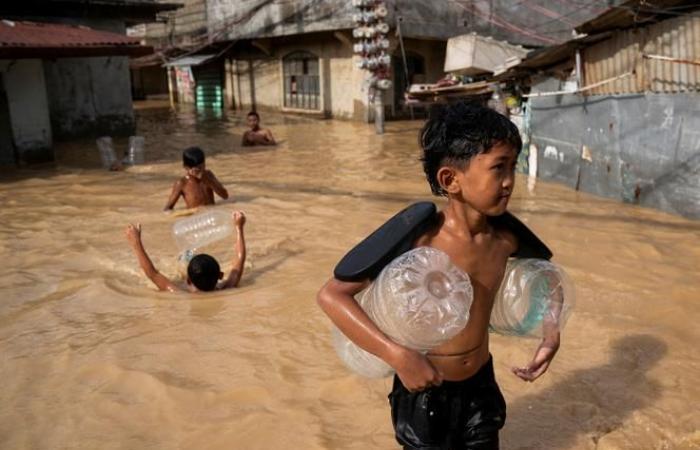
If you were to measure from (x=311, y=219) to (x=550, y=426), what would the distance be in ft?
15.4

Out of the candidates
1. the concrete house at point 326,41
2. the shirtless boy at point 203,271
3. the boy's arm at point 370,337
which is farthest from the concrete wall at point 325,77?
the boy's arm at point 370,337

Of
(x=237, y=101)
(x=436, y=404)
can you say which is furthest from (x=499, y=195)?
(x=237, y=101)

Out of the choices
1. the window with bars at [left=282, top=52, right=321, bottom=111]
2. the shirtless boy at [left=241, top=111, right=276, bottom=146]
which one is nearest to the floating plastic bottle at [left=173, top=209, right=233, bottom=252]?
the shirtless boy at [left=241, top=111, right=276, bottom=146]

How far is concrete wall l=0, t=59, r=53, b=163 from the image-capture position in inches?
427

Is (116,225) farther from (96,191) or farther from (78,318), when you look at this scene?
(78,318)

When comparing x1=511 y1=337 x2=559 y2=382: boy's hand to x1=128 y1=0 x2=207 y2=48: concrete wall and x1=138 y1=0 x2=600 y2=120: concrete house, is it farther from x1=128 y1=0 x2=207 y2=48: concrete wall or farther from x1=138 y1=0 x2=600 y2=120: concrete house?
x1=128 y1=0 x2=207 y2=48: concrete wall

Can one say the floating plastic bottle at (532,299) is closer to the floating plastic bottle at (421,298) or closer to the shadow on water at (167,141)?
the floating plastic bottle at (421,298)

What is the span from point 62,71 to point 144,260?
1198 centimetres

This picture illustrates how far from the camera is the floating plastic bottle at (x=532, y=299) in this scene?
2.21 metres

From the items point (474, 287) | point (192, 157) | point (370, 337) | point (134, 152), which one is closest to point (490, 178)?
point (474, 287)

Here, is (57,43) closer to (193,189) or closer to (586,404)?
(193,189)

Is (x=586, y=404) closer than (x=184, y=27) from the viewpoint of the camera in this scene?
Yes

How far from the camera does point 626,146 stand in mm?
7410

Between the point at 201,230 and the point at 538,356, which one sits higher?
the point at 538,356
